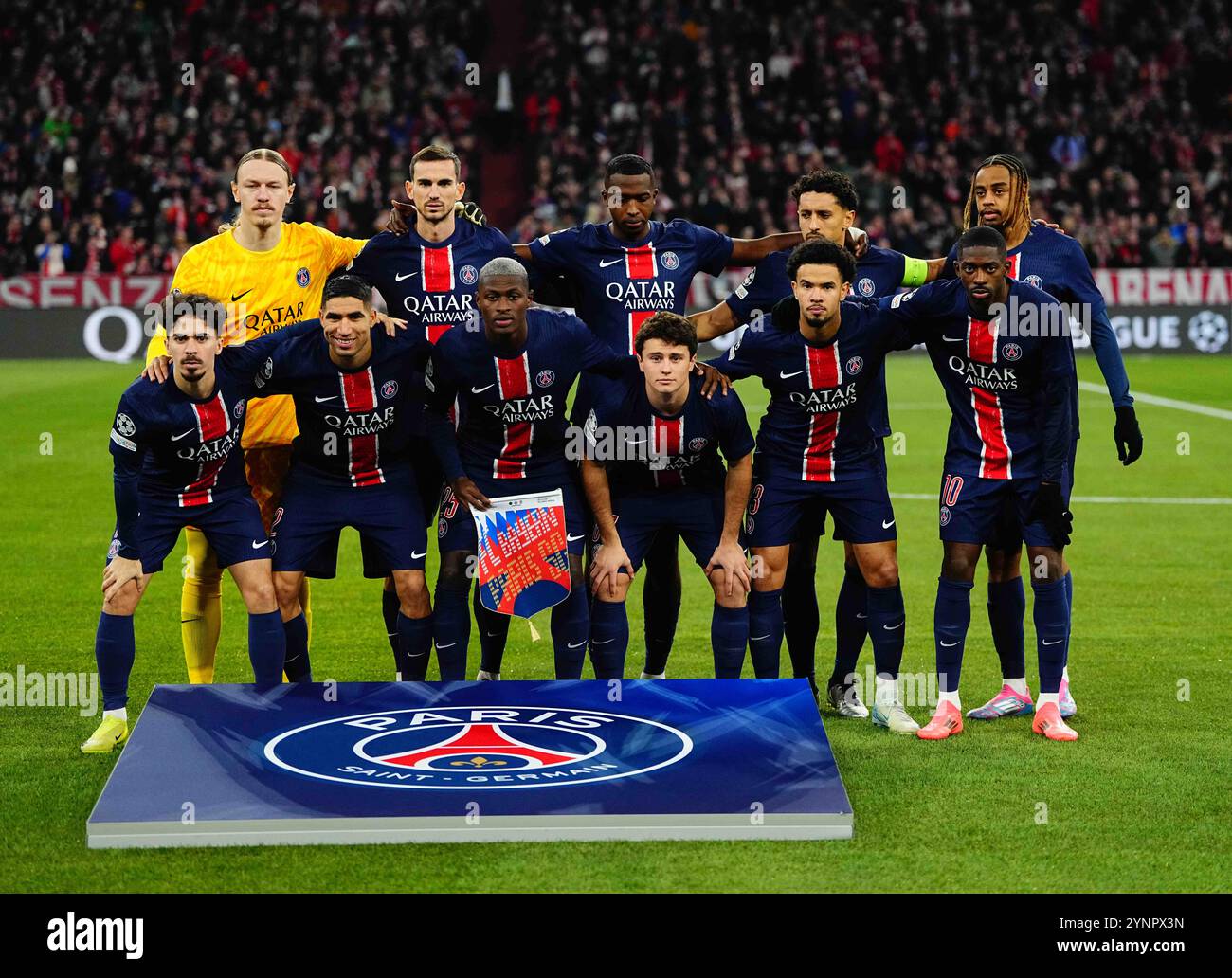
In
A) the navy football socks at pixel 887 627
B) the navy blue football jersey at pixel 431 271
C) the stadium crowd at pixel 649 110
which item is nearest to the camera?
the navy football socks at pixel 887 627

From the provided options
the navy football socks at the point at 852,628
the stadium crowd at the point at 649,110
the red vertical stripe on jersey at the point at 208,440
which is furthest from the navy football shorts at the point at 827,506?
the stadium crowd at the point at 649,110

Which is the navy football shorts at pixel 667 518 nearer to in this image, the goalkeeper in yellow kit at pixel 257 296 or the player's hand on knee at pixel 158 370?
the goalkeeper in yellow kit at pixel 257 296

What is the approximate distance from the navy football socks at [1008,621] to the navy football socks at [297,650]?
9.96 ft

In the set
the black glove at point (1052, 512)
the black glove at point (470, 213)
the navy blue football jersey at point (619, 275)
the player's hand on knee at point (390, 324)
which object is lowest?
the black glove at point (1052, 512)

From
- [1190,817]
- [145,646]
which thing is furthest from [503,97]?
[1190,817]

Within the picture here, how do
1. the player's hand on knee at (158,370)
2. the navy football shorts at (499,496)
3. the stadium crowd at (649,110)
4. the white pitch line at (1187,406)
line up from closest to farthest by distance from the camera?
the player's hand on knee at (158,370) → the navy football shorts at (499,496) → the white pitch line at (1187,406) → the stadium crowd at (649,110)

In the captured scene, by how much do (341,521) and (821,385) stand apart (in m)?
2.13

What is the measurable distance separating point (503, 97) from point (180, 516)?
26.3 m

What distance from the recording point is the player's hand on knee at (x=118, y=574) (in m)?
6.82

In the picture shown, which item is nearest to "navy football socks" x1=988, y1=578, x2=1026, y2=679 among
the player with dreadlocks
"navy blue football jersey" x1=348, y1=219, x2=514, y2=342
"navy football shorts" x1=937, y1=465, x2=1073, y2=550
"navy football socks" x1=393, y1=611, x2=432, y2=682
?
the player with dreadlocks

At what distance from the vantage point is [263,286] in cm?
758

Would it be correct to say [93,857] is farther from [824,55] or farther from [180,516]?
[824,55]

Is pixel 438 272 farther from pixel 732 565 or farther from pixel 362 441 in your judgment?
pixel 732 565

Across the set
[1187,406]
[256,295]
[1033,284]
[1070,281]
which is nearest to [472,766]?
[256,295]
